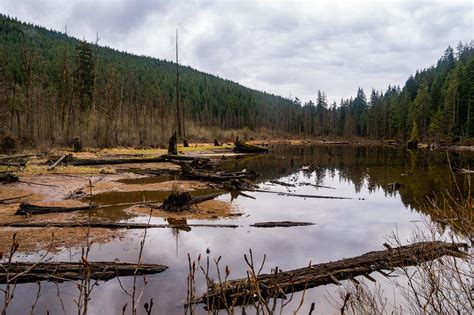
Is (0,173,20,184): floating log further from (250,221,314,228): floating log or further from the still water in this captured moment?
(250,221,314,228): floating log

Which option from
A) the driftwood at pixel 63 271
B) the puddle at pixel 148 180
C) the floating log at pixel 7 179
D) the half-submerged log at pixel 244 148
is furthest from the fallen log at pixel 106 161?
the driftwood at pixel 63 271

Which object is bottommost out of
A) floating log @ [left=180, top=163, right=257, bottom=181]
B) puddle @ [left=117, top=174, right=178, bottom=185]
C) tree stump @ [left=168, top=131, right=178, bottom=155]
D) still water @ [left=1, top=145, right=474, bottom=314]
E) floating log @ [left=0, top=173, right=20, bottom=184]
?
still water @ [left=1, top=145, right=474, bottom=314]

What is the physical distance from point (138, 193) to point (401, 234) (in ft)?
37.4

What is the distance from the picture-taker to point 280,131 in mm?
128750

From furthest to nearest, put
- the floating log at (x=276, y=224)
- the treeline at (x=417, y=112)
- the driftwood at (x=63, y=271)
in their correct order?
the treeline at (x=417, y=112) → the floating log at (x=276, y=224) → the driftwood at (x=63, y=271)

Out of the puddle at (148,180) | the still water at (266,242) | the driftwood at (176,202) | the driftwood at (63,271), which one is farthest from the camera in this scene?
the puddle at (148,180)

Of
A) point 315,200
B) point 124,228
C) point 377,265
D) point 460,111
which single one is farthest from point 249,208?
point 460,111


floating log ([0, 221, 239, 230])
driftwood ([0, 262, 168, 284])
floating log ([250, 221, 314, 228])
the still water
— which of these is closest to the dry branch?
floating log ([0, 221, 239, 230])

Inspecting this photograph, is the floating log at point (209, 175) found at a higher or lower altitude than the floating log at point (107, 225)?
higher

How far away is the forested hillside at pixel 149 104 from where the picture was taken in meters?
43.3

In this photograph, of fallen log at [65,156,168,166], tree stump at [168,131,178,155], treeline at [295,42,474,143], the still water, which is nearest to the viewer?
the still water

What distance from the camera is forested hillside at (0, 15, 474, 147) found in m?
43.3

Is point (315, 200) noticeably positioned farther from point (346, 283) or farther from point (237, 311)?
point (237, 311)

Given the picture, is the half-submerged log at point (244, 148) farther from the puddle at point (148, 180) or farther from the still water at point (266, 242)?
the still water at point (266, 242)
